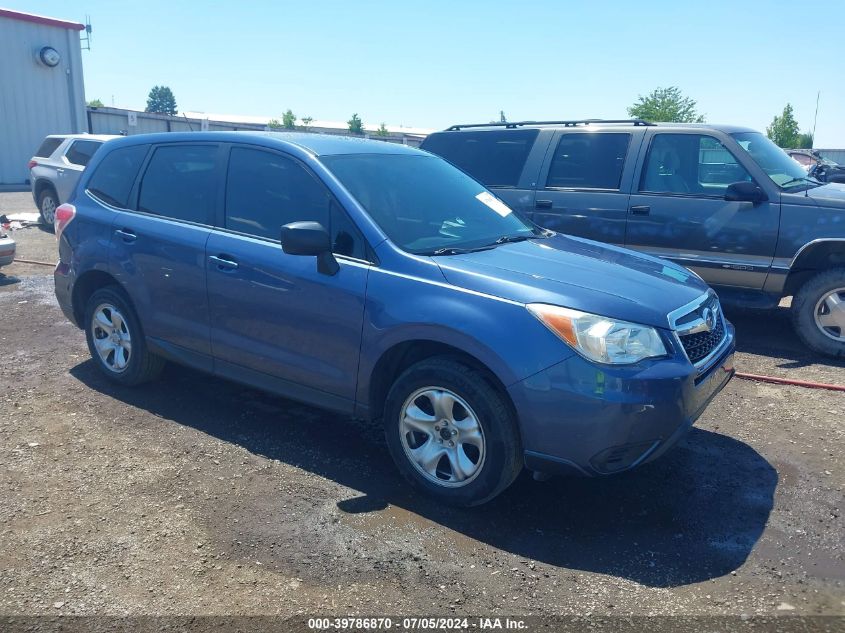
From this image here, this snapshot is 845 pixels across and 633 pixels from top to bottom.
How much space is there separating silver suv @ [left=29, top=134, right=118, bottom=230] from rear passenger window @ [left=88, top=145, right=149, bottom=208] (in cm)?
837

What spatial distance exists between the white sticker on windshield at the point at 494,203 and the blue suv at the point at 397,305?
17 mm

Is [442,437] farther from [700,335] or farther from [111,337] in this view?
[111,337]

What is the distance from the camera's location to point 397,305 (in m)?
3.72

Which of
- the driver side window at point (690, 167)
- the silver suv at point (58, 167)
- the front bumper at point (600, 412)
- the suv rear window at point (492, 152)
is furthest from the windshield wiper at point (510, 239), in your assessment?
the silver suv at point (58, 167)

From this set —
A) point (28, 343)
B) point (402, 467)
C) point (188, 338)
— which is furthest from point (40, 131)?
point (402, 467)

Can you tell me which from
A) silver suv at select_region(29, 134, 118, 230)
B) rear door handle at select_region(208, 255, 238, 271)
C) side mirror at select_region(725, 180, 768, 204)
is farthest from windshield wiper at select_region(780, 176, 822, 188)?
silver suv at select_region(29, 134, 118, 230)

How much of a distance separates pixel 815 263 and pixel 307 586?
5328mm

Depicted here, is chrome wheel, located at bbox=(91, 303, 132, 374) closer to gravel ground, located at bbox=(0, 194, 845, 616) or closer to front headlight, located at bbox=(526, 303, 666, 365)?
gravel ground, located at bbox=(0, 194, 845, 616)

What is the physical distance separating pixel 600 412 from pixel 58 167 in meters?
13.0

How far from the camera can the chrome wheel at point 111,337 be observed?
5.24 m

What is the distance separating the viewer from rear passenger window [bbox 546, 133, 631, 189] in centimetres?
714

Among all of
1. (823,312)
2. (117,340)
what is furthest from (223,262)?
(823,312)

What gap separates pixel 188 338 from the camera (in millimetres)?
4773

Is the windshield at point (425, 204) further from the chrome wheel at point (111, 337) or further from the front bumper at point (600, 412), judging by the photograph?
the chrome wheel at point (111, 337)
